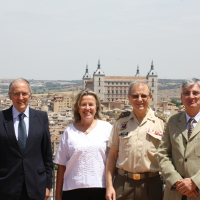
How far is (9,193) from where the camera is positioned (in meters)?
2.88

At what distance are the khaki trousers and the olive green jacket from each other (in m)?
0.19

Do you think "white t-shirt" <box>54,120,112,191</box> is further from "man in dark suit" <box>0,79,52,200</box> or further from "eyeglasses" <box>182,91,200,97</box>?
"eyeglasses" <box>182,91,200,97</box>

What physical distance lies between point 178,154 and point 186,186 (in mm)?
268

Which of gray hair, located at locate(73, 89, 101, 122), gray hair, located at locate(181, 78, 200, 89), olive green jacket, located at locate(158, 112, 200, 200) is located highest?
gray hair, located at locate(181, 78, 200, 89)

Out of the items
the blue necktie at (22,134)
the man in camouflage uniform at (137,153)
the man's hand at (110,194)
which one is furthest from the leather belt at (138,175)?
the blue necktie at (22,134)

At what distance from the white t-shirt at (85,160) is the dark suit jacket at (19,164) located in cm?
21

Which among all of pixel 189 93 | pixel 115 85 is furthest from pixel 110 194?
pixel 115 85

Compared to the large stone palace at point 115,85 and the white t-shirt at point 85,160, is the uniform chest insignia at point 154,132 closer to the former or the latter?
the white t-shirt at point 85,160

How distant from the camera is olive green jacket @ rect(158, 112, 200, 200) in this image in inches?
101

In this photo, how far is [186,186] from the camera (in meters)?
2.52

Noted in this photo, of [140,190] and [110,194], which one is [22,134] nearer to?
[110,194]

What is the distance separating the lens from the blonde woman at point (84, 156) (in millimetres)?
2986

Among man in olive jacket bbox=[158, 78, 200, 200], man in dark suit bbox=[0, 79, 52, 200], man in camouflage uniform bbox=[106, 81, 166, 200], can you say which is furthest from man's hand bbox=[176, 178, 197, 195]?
man in dark suit bbox=[0, 79, 52, 200]

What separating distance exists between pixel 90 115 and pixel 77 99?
0.70ft
